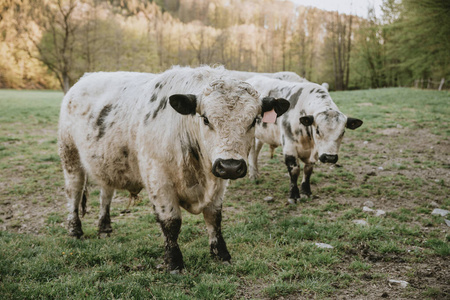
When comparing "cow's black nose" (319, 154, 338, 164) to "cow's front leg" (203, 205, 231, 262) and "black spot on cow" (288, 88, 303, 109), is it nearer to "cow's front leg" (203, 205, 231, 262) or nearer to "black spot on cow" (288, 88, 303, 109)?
"black spot on cow" (288, 88, 303, 109)

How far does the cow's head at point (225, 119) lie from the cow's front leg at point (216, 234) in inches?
37.8

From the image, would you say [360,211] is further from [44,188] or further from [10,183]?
[10,183]

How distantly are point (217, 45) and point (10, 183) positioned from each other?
49.9m

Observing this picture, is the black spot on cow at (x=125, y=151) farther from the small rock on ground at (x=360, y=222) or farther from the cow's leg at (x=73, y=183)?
the small rock on ground at (x=360, y=222)

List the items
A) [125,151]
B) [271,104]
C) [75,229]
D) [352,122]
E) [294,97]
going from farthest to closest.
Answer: [294,97] → [352,122] → [75,229] → [125,151] → [271,104]

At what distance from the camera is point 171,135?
3.74 metres

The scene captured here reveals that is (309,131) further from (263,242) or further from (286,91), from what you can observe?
(263,242)

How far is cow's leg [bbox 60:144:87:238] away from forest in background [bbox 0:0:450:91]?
12.5ft

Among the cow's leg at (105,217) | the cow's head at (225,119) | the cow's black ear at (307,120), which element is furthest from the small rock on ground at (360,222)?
the cow's leg at (105,217)

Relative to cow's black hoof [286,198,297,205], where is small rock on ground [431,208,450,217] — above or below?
above

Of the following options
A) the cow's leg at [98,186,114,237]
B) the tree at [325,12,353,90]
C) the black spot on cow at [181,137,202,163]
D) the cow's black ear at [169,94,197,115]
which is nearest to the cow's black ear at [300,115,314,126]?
the black spot on cow at [181,137,202,163]

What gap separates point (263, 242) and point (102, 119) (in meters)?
3.11

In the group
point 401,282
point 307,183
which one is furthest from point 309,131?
point 401,282

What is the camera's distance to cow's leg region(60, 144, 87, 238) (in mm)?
5031
